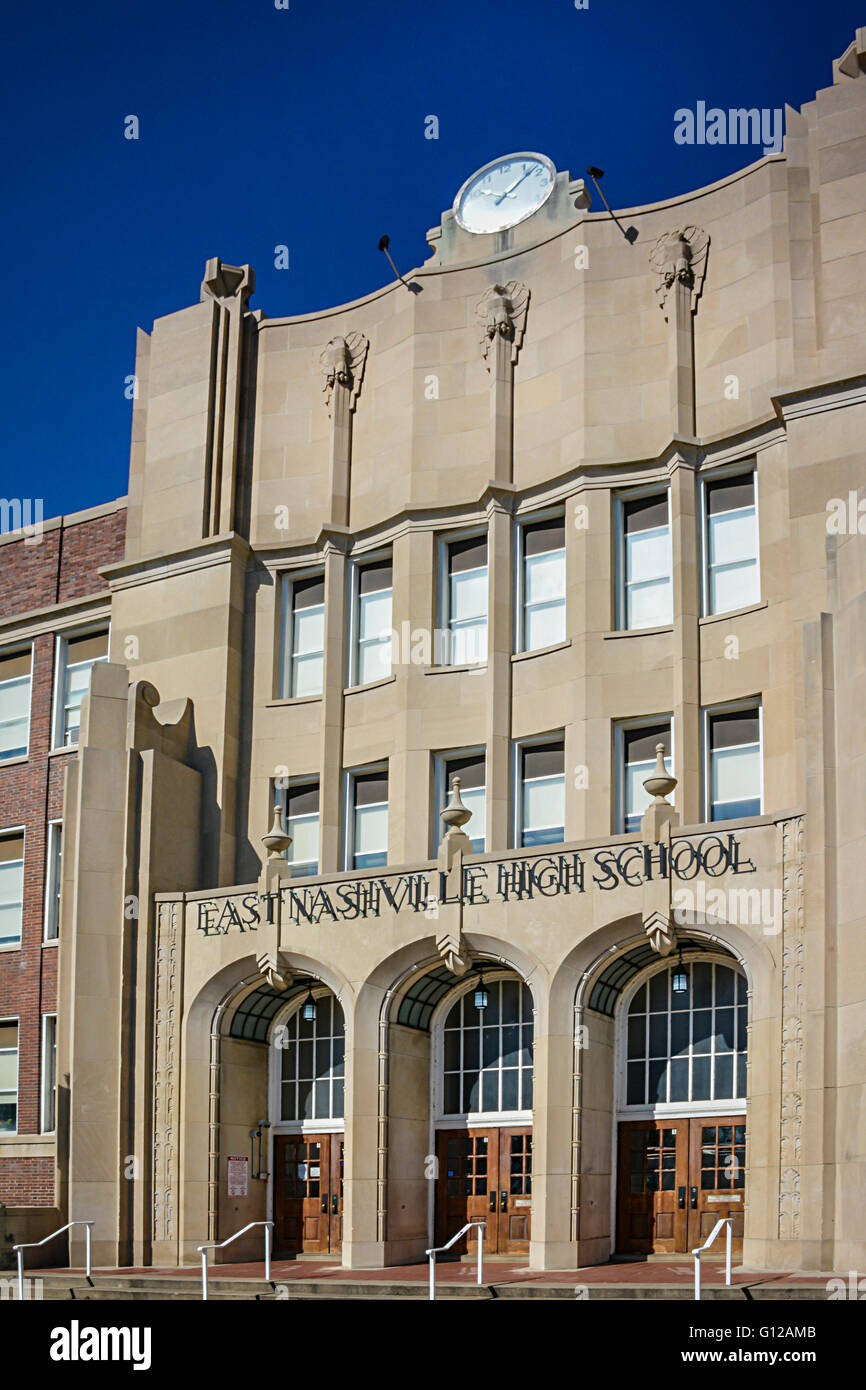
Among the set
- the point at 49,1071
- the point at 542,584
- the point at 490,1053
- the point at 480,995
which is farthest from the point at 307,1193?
the point at 542,584

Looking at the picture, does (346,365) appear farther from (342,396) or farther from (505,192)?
(505,192)

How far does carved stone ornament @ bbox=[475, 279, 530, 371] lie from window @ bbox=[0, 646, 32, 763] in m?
12.0

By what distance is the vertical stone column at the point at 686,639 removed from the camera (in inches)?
1087

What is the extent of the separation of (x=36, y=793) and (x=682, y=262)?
16066 mm

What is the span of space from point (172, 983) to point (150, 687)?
5.17m

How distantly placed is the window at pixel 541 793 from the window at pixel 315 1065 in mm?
4333

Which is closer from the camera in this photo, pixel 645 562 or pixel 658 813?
pixel 658 813

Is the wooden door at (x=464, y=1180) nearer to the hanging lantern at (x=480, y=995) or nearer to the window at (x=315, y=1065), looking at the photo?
the hanging lantern at (x=480, y=995)

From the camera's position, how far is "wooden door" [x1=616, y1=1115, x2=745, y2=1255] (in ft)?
84.8

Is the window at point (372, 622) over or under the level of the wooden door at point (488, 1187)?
over

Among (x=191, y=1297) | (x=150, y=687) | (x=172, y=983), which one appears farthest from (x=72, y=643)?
(x=191, y=1297)

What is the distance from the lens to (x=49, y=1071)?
3391 cm

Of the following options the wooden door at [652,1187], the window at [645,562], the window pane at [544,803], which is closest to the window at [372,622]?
the window pane at [544,803]

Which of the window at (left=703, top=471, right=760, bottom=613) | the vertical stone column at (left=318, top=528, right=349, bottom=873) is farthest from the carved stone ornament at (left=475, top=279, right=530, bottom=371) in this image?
the window at (left=703, top=471, right=760, bottom=613)
